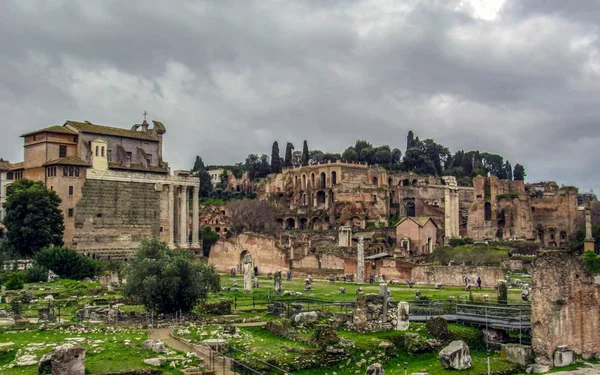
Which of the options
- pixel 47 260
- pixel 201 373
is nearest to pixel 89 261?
pixel 47 260

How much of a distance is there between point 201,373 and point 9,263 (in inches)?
1317

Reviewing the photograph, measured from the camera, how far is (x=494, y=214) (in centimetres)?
7912

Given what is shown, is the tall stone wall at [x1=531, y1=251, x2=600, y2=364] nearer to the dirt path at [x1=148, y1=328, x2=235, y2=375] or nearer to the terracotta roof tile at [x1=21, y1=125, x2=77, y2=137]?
the dirt path at [x1=148, y1=328, x2=235, y2=375]

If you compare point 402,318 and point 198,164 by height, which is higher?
point 198,164

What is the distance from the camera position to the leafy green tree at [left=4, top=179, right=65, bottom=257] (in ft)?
156

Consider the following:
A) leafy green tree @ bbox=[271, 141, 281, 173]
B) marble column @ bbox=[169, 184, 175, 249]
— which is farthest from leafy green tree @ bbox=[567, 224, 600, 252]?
leafy green tree @ bbox=[271, 141, 281, 173]

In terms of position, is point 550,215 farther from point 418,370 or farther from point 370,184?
point 418,370

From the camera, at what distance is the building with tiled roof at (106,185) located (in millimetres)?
52906

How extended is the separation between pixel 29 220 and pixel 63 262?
225 inches

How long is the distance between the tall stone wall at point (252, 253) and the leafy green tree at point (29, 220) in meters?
14.1

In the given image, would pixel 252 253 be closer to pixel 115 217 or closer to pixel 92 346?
pixel 115 217

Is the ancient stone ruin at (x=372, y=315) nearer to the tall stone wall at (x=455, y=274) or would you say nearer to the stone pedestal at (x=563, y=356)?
the stone pedestal at (x=563, y=356)

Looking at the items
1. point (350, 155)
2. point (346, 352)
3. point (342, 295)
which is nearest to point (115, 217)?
point (342, 295)

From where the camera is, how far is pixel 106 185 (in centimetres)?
5488
